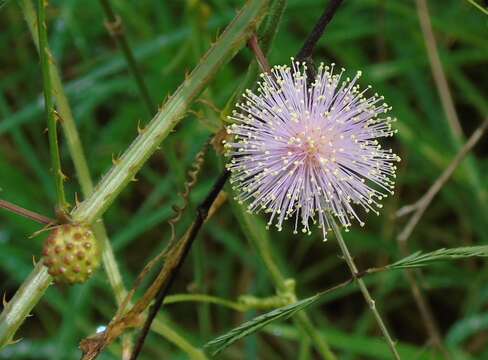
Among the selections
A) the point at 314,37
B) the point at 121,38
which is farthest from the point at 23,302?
the point at 121,38

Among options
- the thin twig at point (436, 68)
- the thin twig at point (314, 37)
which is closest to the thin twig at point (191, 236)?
the thin twig at point (314, 37)

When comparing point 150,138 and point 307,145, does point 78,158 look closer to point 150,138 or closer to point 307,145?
point 150,138

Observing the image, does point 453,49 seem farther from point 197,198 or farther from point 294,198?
point 294,198

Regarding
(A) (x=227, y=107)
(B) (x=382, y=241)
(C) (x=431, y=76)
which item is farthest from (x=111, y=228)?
(A) (x=227, y=107)

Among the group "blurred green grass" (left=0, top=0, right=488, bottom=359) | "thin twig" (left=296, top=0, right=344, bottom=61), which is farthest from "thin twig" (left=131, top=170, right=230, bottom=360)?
"blurred green grass" (left=0, top=0, right=488, bottom=359)

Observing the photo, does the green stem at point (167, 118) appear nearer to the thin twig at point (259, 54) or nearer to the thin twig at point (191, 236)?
the thin twig at point (259, 54)
